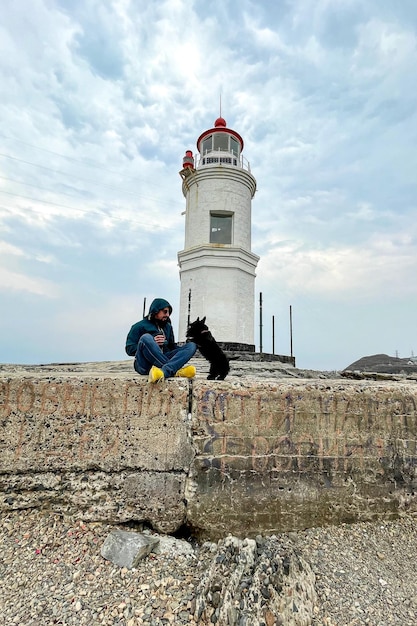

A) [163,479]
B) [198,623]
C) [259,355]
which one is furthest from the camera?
[259,355]

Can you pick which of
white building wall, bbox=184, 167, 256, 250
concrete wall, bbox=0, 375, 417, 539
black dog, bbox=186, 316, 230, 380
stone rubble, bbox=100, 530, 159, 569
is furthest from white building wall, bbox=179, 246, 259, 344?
stone rubble, bbox=100, 530, 159, 569

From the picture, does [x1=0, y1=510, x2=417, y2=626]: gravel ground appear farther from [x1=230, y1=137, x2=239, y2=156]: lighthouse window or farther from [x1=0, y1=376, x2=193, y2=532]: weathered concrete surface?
[x1=230, y1=137, x2=239, y2=156]: lighthouse window

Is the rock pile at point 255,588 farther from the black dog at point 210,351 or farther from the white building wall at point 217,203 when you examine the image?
the white building wall at point 217,203

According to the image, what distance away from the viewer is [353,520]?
3000mm

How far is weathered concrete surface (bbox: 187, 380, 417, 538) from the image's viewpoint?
A: 2822mm

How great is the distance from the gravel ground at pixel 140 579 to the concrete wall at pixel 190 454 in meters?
0.17

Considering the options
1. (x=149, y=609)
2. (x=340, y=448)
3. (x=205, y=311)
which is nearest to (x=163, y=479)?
(x=149, y=609)

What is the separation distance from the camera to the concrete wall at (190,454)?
2729mm

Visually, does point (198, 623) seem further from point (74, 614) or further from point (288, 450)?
point (288, 450)

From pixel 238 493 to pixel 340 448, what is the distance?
964 millimetres

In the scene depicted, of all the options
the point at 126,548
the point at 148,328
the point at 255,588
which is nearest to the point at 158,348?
the point at 148,328

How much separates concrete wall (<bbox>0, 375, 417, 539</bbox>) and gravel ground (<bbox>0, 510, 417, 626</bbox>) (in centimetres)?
17

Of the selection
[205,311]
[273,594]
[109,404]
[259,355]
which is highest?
[205,311]

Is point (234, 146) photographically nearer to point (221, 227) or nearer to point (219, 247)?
point (221, 227)
